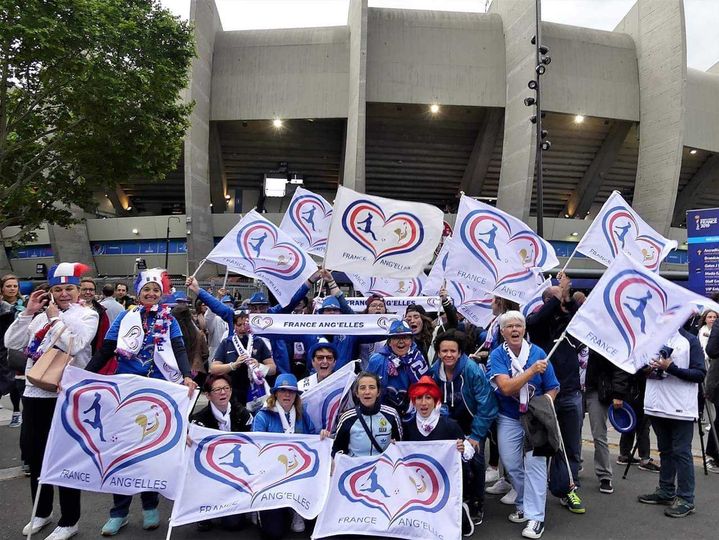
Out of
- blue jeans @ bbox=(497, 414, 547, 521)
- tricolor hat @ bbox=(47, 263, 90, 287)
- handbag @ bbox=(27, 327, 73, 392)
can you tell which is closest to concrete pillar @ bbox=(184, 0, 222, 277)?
tricolor hat @ bbox=(47, 263, 90, 287)

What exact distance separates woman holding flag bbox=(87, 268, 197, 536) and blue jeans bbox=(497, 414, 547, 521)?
9.17ft

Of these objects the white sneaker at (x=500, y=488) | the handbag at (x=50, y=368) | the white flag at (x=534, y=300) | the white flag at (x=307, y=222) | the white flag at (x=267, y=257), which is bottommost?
the white sneaker at (x=500, y=488)

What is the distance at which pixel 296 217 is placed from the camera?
8.95 m

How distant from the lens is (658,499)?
15.5ft

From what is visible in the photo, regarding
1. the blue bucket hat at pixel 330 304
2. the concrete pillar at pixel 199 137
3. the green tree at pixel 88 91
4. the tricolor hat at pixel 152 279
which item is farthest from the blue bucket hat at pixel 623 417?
the concrete pillar at pixel 199 137

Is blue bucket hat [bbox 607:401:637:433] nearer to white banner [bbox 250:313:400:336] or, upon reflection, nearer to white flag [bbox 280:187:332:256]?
white banner [bbox 250:313:400:336]

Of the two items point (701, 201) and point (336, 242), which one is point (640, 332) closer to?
point (336, 242)

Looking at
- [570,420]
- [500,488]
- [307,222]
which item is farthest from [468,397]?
[307,222]

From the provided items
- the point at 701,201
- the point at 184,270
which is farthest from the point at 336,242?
the point at 701,201

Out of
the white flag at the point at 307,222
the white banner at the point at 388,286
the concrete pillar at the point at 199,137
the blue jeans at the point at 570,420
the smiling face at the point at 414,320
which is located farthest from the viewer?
the concrete pillar at the point at 199,137

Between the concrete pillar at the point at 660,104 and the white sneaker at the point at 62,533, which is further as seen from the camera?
the concrete pillar at the point at 660,104

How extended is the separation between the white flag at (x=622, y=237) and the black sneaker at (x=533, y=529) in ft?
11.7

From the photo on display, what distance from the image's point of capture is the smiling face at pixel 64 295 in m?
4.12

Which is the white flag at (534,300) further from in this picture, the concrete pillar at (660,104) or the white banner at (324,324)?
the concrete pillar at (660,104)
